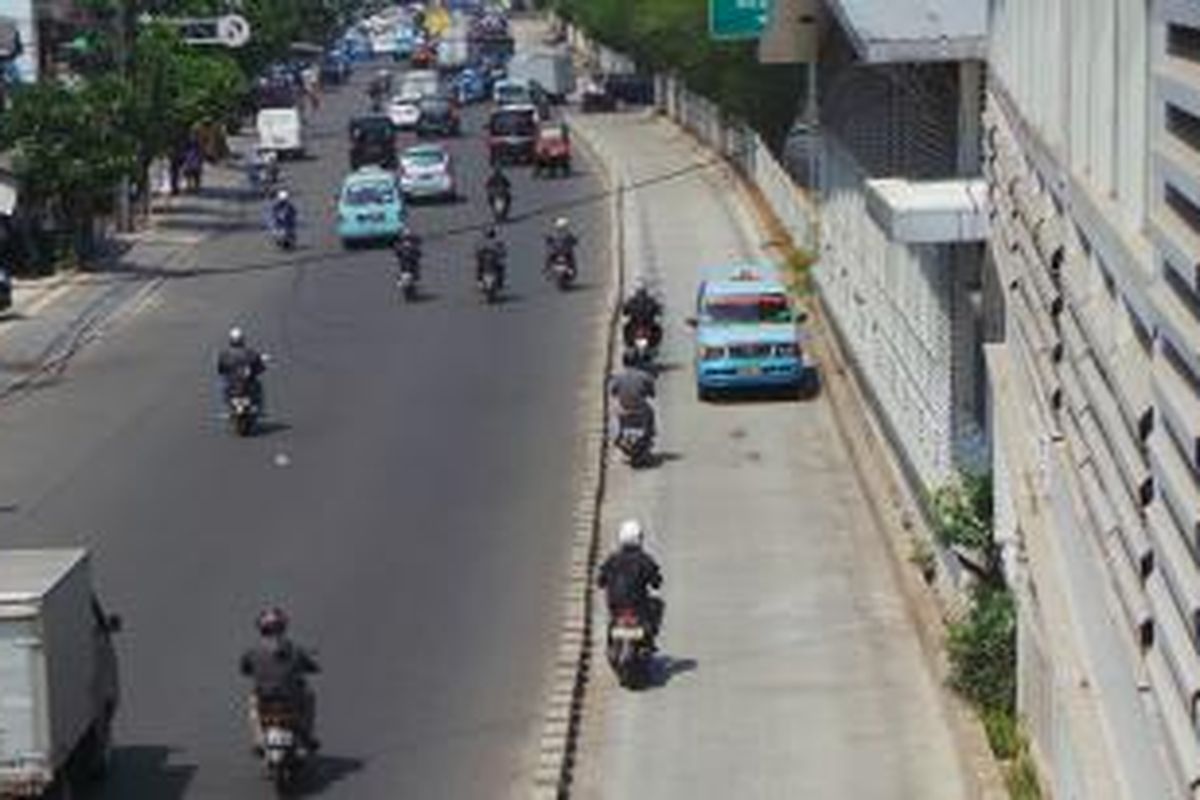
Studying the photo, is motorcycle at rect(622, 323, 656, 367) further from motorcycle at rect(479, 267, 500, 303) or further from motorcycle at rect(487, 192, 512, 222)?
motorcycle at rect(487, 192, 512, 222)

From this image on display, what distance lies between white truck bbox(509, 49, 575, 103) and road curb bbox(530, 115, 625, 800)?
200ft

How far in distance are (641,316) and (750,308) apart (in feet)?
6.55

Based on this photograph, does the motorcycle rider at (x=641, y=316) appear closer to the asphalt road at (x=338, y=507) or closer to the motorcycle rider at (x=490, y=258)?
the asphalt road at (x=338, y=507)

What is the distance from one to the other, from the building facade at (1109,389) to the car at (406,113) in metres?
75.2

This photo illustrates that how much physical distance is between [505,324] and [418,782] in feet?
90.8

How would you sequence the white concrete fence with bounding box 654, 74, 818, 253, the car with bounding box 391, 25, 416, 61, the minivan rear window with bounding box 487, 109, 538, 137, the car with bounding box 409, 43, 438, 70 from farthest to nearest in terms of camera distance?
1. the car with bounding box 391, 25, 416, 61
2. the car with bounding box 409, 43, 438, 70
3. the minivan rear window with bounding box 487, 109, 538, 137
4. the white concrete fence with bounding box 654, 74, 818, 253

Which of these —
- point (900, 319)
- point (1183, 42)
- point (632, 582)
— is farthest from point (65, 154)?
point (1183, 42)

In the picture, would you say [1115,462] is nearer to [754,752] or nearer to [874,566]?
[754,752]

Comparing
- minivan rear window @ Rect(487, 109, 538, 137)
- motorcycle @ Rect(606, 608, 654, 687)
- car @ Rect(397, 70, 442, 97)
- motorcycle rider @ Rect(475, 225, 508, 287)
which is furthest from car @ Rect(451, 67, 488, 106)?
motorcycle @ Rect(606, 608, 654, 687)

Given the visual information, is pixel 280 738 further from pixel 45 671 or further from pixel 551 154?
pixel 551 154

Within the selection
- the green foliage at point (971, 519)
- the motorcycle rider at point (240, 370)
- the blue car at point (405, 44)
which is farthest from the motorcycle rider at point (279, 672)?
the blue car at point (405, 44)

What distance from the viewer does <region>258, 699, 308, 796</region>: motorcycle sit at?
19984mm

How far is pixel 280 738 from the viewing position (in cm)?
1997

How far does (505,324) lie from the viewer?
47969 mm
